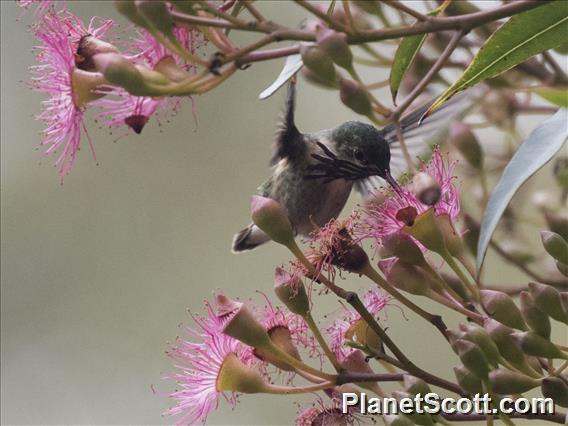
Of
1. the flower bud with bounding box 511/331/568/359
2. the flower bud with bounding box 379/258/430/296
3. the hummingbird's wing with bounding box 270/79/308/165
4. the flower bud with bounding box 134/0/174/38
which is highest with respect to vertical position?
the hummingbird's wing with bounding box 270/79/308/165

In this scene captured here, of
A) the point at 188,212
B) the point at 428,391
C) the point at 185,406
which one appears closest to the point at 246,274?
the point at 188,212

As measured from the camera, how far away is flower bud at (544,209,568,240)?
1.71 metres

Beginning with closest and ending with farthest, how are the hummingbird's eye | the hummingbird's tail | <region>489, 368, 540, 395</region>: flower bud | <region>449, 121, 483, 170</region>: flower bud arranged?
1. <region>489, 368, 540, 395</region>: flower bud
2. <region>449, 121, 483, 170</region>: flower bud
3. the hummingbird's eye
4. the hummingbird's tail

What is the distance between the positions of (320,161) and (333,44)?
3.15 feet

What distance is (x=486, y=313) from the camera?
4.58ft

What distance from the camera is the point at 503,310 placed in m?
1.36

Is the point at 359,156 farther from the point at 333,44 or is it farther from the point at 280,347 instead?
the point at 333,44

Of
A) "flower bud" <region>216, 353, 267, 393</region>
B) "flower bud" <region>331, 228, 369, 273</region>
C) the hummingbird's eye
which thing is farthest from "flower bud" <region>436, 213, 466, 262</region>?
the hummingbird's eye

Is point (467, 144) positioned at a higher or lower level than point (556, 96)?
higher

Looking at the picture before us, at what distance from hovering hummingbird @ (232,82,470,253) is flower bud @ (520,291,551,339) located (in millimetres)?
759

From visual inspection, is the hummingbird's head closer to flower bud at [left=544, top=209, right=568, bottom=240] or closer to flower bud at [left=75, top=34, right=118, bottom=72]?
flower bud at [left=544, top=209, right=568, bottom=240]

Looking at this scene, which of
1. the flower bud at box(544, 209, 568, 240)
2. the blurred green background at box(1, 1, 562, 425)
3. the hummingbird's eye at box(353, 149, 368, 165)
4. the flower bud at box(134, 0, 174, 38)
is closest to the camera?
the flower bud at box(134, 0, 174, 38)

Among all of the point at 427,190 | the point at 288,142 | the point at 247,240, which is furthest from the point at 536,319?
the point at 247,240

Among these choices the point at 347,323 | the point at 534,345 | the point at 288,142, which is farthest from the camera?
the point at 288,142
